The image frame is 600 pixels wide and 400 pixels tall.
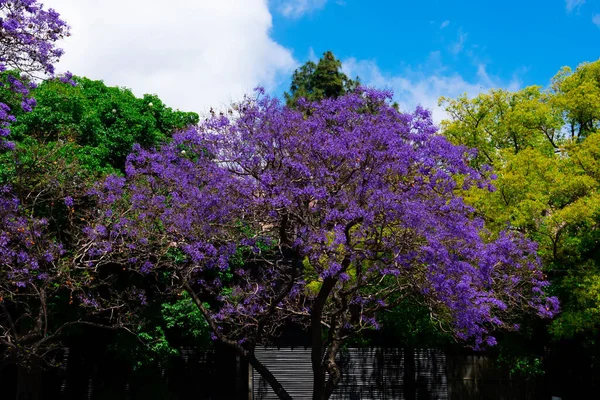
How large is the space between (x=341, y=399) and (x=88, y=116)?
11712mm

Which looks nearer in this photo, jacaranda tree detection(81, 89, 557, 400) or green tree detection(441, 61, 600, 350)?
jacaranda tree detection(81, 89, 557, 400)

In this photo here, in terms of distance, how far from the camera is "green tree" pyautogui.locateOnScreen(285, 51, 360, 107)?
1309 inches

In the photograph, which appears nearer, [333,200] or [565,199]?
[333,200]

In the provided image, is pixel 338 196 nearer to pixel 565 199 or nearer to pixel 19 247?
pixel 19 247

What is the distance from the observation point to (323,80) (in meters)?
33.4

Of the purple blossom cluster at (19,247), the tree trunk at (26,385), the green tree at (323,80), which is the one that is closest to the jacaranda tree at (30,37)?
the purple blossom cluster at (19,247)

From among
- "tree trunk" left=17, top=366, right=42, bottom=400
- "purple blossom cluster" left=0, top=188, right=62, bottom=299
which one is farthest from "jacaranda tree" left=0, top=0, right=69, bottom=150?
"tree trunk" left=17, top=366, right=42, bottom=400

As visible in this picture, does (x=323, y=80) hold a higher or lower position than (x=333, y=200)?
higher

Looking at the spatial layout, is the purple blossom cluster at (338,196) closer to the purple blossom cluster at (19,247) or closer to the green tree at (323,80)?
the purple blossom cluster at (19,247)

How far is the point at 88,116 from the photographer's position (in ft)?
61.2

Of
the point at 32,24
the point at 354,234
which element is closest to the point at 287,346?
the point at 354,234

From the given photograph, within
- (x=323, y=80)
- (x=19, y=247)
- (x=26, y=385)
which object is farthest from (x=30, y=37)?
(x=323, y=80)

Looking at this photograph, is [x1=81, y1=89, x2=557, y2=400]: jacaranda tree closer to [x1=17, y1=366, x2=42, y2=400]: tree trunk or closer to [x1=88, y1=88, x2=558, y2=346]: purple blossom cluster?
[x1=88, y1=88, x2=558, y2=346]: purple blossom cluster

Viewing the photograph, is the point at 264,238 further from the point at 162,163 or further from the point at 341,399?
the point at 341,399
